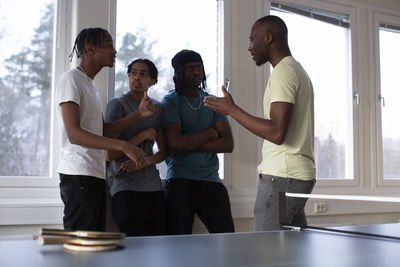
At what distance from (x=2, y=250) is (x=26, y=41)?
2000mm

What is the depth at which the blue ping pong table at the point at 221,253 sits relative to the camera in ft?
3.00

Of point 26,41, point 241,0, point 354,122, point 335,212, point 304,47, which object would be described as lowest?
point 335,212

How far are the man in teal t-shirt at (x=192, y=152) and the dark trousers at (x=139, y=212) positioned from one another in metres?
0.11

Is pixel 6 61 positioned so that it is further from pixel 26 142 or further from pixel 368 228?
pixel 368 228

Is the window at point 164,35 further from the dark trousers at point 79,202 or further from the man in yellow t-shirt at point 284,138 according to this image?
the man in yellow t-shirt at point 284,138

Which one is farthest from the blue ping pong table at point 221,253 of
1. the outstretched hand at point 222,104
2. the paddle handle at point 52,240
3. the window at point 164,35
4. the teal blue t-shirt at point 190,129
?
the window at point 164,35

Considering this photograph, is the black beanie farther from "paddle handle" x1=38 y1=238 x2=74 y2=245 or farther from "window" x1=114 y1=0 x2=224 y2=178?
"paddle handle" x1=38 y1=238 x2=74 y2=245

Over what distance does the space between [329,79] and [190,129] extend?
1.60 meters

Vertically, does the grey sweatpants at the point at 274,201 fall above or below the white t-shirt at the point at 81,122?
below

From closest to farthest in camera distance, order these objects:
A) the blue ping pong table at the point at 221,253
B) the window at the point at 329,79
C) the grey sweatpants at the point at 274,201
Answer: the blue ping pong table at the point at 221,253 → the grey sweatpants at the point at 274,201 → the window at the point at 329,79

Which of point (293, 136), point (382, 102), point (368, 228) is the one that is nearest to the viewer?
point (368, 228)

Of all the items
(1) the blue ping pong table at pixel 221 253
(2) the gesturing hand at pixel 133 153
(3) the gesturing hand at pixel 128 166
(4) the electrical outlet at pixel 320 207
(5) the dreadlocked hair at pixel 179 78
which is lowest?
(4) the electrical outlet at pixel 320 207

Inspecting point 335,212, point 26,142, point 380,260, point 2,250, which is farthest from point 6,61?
point 335,212

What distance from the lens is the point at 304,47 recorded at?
12.2 ft
